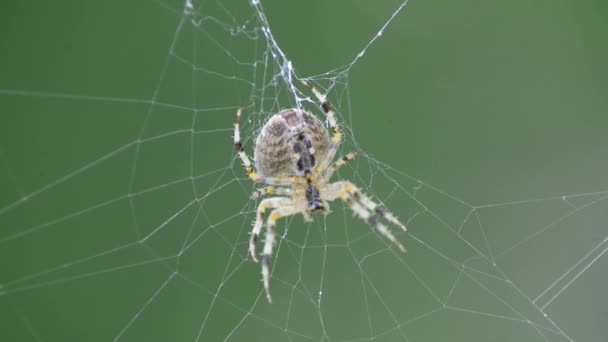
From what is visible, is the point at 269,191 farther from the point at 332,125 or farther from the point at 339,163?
the point at 332,125

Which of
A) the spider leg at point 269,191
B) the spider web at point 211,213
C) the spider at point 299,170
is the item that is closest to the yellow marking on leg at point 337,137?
the spider at point 299,170

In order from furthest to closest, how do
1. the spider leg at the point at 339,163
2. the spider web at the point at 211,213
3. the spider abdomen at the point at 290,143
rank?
the spider web at the point at 211,213 < the spider leg at the point at 339,163 < the spider abdomen at the point at 290,143

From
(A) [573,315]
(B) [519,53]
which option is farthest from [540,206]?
(B) [519,53]

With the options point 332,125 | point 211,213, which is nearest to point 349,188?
point 332,125

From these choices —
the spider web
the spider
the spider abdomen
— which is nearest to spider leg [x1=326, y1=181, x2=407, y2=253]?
the spider

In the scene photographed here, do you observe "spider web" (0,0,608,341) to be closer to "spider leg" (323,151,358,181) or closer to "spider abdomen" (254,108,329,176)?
"spider leg" (323,151,358,181)

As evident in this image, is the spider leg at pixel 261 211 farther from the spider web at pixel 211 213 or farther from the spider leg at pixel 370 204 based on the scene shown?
the spider web at pixel 211 213

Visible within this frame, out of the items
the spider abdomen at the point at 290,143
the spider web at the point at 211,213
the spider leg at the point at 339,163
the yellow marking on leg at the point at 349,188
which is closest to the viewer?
the spider abdomen at the point at 290,143
